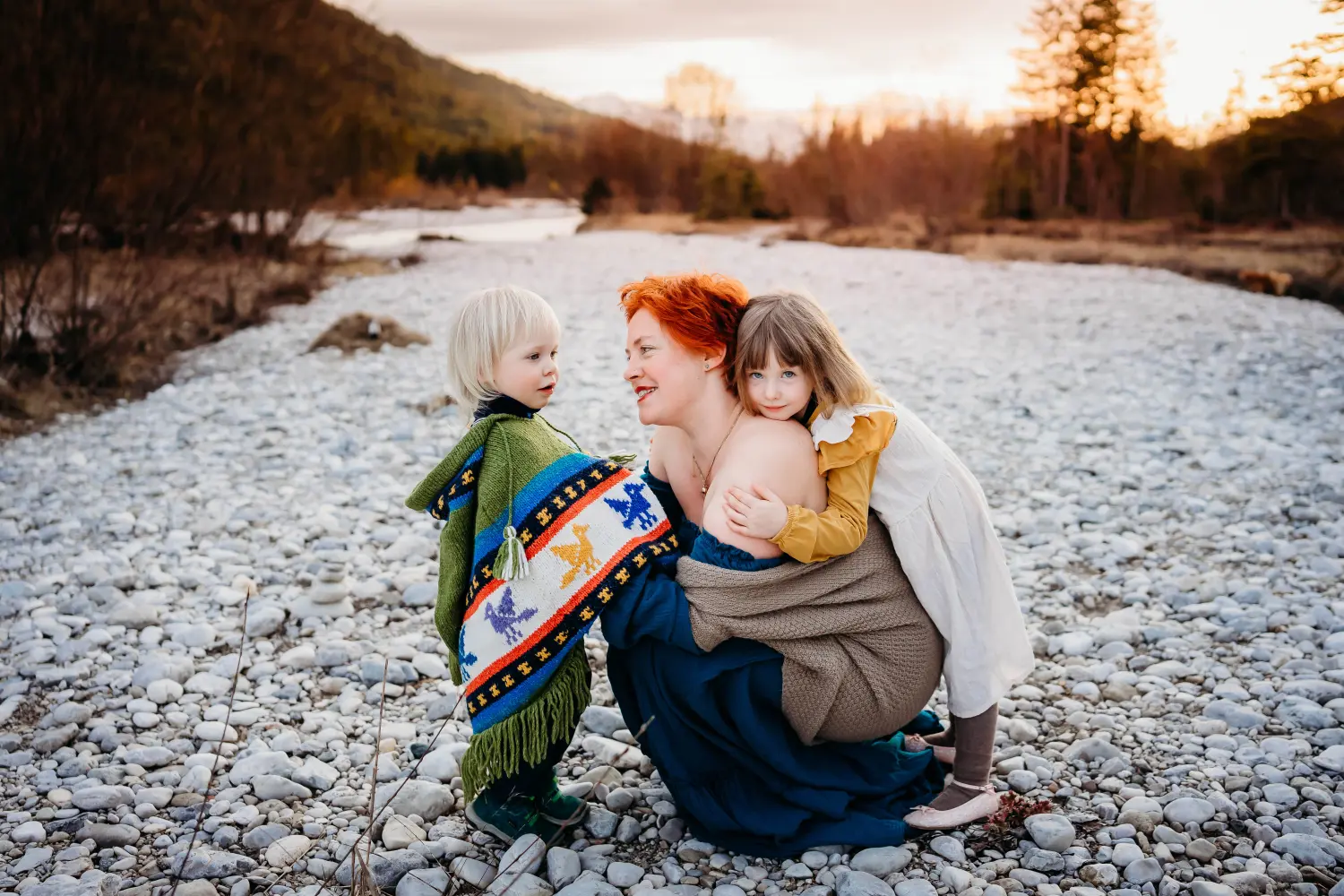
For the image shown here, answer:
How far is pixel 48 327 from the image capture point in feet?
28.6

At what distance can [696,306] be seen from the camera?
2.71 m

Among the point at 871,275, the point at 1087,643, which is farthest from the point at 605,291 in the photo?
the point at 1087,643

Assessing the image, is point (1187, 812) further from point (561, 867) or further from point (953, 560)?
point (561, 867)

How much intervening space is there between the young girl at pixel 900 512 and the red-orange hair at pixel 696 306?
66 mm

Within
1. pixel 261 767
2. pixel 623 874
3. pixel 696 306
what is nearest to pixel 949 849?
pixel 623 874

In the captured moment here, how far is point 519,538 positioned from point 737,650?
65cm

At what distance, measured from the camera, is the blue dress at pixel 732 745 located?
2621 mm

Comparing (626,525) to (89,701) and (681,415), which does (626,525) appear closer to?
(681,415)

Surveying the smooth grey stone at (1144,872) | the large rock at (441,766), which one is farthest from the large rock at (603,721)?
the smooth grey stone at (1144,872)

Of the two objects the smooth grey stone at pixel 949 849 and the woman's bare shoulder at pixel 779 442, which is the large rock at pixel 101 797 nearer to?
the woman's bare shoulder at pixel 779 442

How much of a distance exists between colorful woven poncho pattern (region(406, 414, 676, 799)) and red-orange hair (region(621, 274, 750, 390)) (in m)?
0.41

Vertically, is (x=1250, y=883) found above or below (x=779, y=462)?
below

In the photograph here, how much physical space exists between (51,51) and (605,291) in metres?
7.75

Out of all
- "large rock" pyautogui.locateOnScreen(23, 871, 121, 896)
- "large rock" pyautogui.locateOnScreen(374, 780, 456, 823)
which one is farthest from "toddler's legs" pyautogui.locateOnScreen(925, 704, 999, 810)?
"large rock" pyautogui.locateOnScreen(23, 871, 121, 896)
